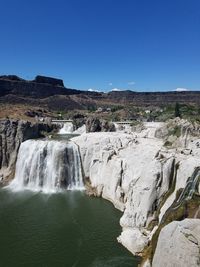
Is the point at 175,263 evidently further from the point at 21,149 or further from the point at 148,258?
the point at 21,149

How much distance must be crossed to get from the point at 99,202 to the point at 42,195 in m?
9.06

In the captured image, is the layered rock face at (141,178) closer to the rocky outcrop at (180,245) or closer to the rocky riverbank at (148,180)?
the rocky riverbank at (148,180)

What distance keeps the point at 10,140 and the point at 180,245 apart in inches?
1760

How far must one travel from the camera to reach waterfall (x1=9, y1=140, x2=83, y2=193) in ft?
165

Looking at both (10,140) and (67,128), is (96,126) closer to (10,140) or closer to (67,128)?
(67,128)

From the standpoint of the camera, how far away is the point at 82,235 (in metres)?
33.6

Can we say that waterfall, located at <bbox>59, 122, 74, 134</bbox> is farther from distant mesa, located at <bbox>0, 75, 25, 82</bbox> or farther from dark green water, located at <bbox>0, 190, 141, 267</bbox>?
distant mesa, located at <bbox>0, 75, 25, 82</bbox>

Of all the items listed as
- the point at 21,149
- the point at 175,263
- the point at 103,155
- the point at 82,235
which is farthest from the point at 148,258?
the point at 21,149

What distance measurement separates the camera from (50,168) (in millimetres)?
51656

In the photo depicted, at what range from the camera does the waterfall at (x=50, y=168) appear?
5016 cm

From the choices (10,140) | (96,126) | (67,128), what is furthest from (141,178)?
(67,128)

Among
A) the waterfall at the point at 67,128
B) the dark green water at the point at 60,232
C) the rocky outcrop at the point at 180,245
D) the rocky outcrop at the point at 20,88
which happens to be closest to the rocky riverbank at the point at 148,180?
the rocky outcrop at the point at 180,245

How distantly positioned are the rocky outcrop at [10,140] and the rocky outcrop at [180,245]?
38789mm

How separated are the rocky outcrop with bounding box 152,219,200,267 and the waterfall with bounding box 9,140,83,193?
27711 mm
